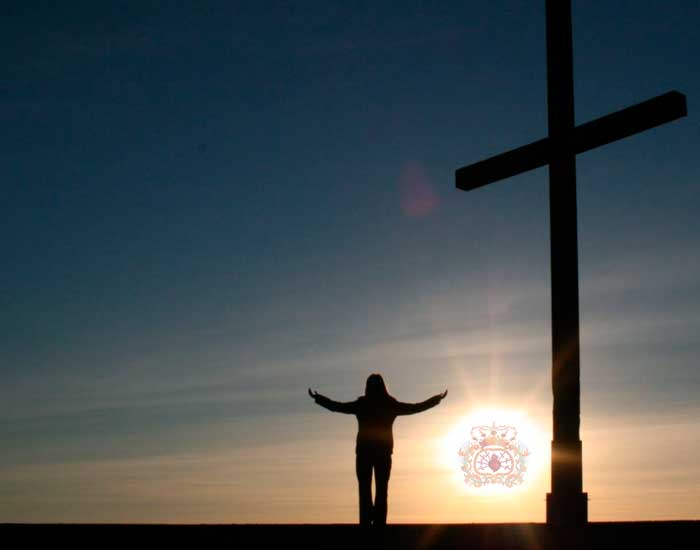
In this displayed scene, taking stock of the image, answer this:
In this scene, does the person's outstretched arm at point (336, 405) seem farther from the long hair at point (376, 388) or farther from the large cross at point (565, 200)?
the large cross at point (565, 200)

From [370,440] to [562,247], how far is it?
135 inches

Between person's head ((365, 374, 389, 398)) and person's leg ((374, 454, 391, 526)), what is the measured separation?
0.79 metres

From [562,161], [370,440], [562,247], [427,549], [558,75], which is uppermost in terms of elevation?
[558,75]

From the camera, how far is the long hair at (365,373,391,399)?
13.6m

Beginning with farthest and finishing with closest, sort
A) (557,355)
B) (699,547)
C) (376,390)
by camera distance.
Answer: (376,390), (557,355), (699,547)

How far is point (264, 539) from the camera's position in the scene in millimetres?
10047

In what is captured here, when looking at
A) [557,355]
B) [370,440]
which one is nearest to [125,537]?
[370,440]

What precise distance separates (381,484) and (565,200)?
13.9 ft

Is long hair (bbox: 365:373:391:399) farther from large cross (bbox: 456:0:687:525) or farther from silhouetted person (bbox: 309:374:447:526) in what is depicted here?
large cross (bbox: 456:0:687:525)

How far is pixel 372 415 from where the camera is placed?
13.7 metres

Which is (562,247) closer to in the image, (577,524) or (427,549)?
(577,524)

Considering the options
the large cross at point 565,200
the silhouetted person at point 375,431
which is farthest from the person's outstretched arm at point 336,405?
the large cross at point 565,200

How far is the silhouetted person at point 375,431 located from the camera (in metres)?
13.7

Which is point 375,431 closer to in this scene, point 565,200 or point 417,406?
point 417,406
